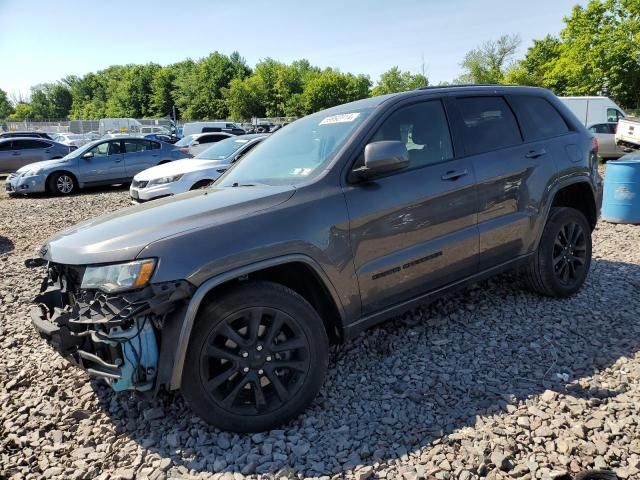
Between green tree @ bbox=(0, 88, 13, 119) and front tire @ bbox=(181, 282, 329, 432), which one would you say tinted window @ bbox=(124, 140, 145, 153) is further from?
green tree @ bbox=(0, 88, 13, 119)

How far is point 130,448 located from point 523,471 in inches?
79.7

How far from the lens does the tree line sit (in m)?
35.8

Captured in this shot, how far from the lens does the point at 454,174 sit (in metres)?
3.42

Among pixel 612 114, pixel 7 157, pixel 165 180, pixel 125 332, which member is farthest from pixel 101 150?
pixel 612 114

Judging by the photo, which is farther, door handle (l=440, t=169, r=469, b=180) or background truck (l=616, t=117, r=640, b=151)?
background truck (l=616, t=117, r=640, b=151)

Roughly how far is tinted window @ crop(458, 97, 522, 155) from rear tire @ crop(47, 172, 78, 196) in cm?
1247

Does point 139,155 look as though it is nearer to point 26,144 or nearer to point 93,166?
point 93,166

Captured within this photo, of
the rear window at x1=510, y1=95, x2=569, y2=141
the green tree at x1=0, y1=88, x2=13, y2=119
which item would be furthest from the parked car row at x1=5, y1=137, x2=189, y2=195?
the green tree at x1=0, y1=88, x2=13, y2=119

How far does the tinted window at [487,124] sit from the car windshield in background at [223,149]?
663 cm

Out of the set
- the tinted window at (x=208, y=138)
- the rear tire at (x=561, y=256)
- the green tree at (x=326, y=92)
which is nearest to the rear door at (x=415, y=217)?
the rear tire at (x=561, y=256)

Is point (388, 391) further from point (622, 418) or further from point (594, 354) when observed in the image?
point (594, 354)

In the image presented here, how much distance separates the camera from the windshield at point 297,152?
3.14 m

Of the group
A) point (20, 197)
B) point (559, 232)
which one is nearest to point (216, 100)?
point (20, 197)

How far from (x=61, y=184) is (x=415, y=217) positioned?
41.7 ft
